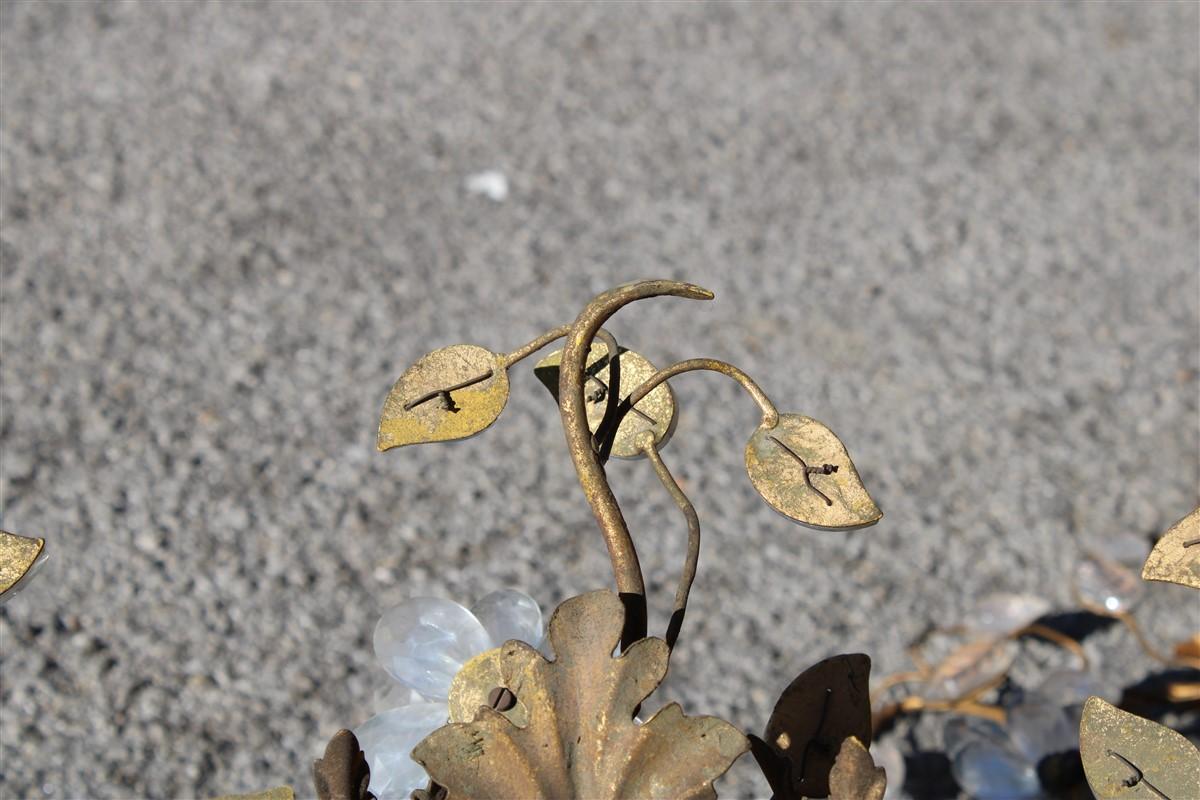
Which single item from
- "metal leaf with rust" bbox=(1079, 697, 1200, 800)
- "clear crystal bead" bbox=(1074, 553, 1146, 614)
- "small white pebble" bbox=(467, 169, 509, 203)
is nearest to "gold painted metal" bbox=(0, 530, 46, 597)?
"metal leaf with rust" bbox=(1079, 697, 1200, 800)

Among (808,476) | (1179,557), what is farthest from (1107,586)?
(808,476)

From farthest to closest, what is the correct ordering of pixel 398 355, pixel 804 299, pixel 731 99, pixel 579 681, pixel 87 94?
pixel 731 99 < pixel 87 94 < pixel 804 299 < pixel 398 355 < pixel 579 681

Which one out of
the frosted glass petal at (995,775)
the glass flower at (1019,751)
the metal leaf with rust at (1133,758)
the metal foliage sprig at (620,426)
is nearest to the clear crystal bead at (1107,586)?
the glass flower at (1019,751)

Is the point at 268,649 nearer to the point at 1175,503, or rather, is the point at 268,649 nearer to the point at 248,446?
the point at 248,446

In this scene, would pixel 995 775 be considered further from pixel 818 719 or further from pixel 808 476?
pixel 808 476

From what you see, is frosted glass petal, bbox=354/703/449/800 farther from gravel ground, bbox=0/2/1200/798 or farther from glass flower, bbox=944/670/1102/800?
glass flower, bbox=944/670/1102/800

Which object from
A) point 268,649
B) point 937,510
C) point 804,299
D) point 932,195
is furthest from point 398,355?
point 932,195

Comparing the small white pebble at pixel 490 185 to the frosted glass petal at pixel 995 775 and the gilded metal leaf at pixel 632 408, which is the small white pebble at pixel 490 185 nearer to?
the frosted glass petal at pixel 995 775
